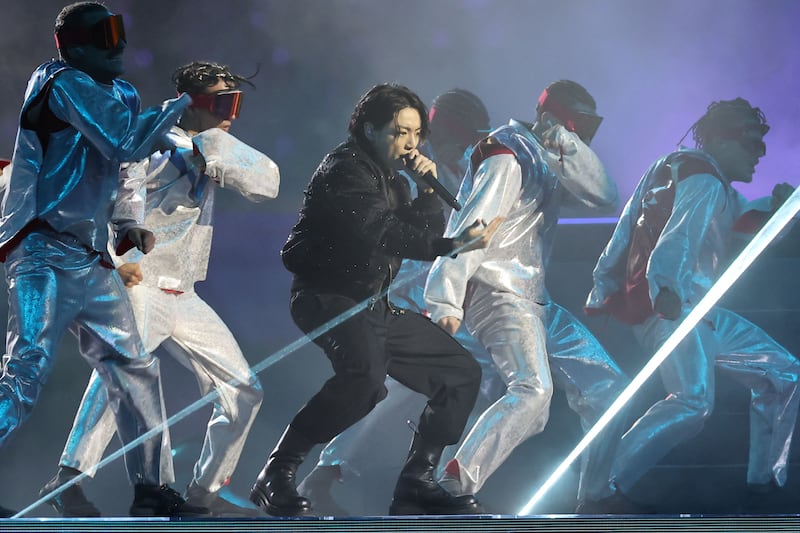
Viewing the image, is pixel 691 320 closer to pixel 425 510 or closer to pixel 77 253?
pixel 425 510

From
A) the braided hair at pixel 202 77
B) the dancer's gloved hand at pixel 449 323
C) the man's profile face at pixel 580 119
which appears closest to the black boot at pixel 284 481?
the dancer's gloved hand at pixel 449 323

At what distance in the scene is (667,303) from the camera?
3.52 metres

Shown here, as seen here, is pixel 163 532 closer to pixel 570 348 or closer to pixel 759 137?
pixel 570 348

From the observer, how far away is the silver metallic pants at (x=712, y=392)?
3432 millimetres

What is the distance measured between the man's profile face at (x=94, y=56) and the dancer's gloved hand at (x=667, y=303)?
1.98m

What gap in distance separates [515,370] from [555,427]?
1.95ft

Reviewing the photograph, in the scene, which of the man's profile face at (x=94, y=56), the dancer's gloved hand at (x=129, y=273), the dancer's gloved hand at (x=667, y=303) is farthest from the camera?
the dancer's gloved hand at (x=667, y=303)

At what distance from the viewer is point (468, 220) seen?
340cm

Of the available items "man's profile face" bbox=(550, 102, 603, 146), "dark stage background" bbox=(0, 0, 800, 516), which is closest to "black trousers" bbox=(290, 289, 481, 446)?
"dark stage background" bbox=(0, 0, 800, 516)

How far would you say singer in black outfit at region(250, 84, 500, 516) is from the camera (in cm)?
300

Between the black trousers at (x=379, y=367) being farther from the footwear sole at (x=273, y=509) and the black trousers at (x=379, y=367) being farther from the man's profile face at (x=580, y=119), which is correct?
the man's profile face at (x=580, y=119)

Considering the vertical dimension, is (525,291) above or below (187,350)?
above

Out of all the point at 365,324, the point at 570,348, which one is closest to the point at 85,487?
the point at 365,324

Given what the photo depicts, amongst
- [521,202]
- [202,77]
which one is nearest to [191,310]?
[202,77]
